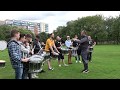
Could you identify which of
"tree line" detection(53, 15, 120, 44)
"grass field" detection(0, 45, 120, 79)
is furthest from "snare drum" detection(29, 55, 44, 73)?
"tree line" detection(53, 15, 120, 44)

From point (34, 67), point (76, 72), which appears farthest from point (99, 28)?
point (34, 67)

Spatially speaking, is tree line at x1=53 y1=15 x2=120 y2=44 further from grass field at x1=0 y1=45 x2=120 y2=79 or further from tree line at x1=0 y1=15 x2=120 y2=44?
grass field at x1=0 y1=45 x2=120 y2=79

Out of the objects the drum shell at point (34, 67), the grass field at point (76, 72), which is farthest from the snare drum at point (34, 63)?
the grass field at point (76, 72)

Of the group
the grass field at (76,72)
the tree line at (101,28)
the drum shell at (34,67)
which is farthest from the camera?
the tree line at (101,28)

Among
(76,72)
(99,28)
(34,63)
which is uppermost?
(34,63)

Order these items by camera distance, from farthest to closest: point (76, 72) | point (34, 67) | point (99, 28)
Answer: point (99, 28) → point (76, 72) → point (34, 67)

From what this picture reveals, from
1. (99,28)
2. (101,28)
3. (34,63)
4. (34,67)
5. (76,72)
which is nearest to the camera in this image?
(34,63)

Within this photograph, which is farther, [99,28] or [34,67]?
[99,28]

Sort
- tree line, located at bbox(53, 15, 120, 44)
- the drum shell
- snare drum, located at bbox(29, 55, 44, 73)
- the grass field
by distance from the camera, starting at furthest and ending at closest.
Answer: tree line, located at bbox(53, 15, 120, 44) < the grass field < the drum shell < snare drum, located at bbox(29, 55, 44, 73)

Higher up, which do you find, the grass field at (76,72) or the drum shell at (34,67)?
the drum shell at (34,67)

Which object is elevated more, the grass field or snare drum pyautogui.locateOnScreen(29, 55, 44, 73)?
snare drum pyautogui.locateOnScreen(29, 55, 44, 73)

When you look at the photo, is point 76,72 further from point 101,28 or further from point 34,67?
A: point 101,28

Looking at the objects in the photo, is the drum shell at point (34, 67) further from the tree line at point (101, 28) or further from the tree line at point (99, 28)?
the tree line at point (101, 28)
